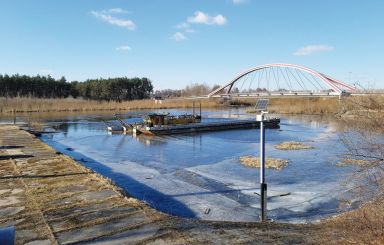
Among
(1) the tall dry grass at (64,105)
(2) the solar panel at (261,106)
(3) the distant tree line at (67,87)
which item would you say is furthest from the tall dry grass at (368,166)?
(3) the distant tree line at (67,87)

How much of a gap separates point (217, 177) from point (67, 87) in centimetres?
9576

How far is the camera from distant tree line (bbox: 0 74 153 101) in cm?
9225

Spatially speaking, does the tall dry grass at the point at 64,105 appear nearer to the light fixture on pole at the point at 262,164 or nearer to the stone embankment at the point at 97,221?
the stone embankment at the point at 97,221

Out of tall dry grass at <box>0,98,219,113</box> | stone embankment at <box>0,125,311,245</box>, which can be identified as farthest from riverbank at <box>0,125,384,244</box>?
tall dry grass at <box>0,98,219,113</box>

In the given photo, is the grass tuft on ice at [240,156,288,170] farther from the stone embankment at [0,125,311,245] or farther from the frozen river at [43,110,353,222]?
the stone embankment at [0,125,311,245]

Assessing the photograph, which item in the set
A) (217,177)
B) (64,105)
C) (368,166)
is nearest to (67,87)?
(64,105)

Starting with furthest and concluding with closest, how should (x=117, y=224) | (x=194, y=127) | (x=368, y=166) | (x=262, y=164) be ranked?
(x=194, y=127)
(x=262, y=164)
(x=117, y=224)
(x=368, y=166)

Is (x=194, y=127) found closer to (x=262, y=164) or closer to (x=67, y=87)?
(x=262, y=164)

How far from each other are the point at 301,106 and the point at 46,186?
197ft

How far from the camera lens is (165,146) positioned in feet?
84.8

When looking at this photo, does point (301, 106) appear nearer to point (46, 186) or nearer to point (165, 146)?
point (165, 146)

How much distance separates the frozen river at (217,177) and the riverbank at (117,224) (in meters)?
1.07

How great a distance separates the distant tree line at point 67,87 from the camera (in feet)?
303

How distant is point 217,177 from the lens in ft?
49.0
